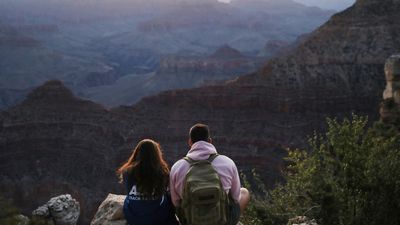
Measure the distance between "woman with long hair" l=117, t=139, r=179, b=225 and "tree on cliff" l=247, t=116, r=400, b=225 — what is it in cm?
259

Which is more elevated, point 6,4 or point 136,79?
point 6,4

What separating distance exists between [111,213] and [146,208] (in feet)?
8.40

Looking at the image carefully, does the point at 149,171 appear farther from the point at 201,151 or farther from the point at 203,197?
the point at 203,197

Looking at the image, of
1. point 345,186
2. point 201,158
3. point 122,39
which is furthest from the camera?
point 122,39

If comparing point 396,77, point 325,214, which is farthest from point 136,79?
point 325,214

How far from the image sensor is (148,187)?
279 inches

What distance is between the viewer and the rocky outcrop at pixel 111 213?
944 centimetres

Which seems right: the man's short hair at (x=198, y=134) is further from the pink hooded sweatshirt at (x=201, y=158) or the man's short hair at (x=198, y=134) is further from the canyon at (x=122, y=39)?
the canyon at (x=122, y=39)

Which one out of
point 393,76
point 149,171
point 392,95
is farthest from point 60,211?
point 393,76

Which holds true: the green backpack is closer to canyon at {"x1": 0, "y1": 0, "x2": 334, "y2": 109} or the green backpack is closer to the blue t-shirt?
the blue t-shirt

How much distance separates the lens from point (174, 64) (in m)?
97.5

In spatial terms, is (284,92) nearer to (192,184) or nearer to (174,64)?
(192,184)

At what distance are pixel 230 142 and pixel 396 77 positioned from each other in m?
19.8

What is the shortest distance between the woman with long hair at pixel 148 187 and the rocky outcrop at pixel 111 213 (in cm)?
212
